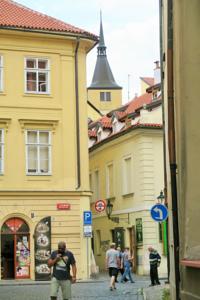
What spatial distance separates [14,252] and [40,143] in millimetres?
5349

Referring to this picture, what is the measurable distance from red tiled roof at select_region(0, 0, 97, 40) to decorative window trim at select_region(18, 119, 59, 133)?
14.7 feet

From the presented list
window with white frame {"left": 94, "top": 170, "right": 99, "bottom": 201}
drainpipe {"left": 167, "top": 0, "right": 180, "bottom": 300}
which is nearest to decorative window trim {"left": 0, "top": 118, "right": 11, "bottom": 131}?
window with white frame {"left": 94, "top": 170, "right": 99, "bottom": 201}

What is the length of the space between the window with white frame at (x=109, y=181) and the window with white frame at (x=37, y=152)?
384 inches

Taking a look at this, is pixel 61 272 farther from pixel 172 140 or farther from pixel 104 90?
pixel 104 90

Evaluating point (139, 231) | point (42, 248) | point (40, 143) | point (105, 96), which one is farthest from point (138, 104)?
point (105, 96)

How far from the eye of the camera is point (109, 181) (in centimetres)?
4356

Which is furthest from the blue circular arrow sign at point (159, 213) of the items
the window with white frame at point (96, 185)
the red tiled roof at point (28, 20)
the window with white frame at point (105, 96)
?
the window with white frame at point (105, 96)

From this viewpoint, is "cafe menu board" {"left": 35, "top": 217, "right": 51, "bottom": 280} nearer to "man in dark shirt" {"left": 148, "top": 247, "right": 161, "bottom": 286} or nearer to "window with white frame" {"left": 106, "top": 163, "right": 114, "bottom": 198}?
"man in dark shirt" {"left": 148, "top": 247, "right": 161, "bottom": 286}

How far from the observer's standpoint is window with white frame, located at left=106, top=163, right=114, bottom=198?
43.1 metres

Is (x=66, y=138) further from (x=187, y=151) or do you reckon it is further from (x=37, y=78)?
(x=187, y=151)

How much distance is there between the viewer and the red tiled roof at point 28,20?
112ft

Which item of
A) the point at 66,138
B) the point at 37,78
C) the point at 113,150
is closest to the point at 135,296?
the point at 66,138

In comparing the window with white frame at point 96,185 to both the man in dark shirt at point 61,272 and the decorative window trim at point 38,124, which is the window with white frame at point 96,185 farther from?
the man in dark shirt at point 61,272

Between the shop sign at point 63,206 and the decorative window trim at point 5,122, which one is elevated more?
the decorative window trim at point 5,122
